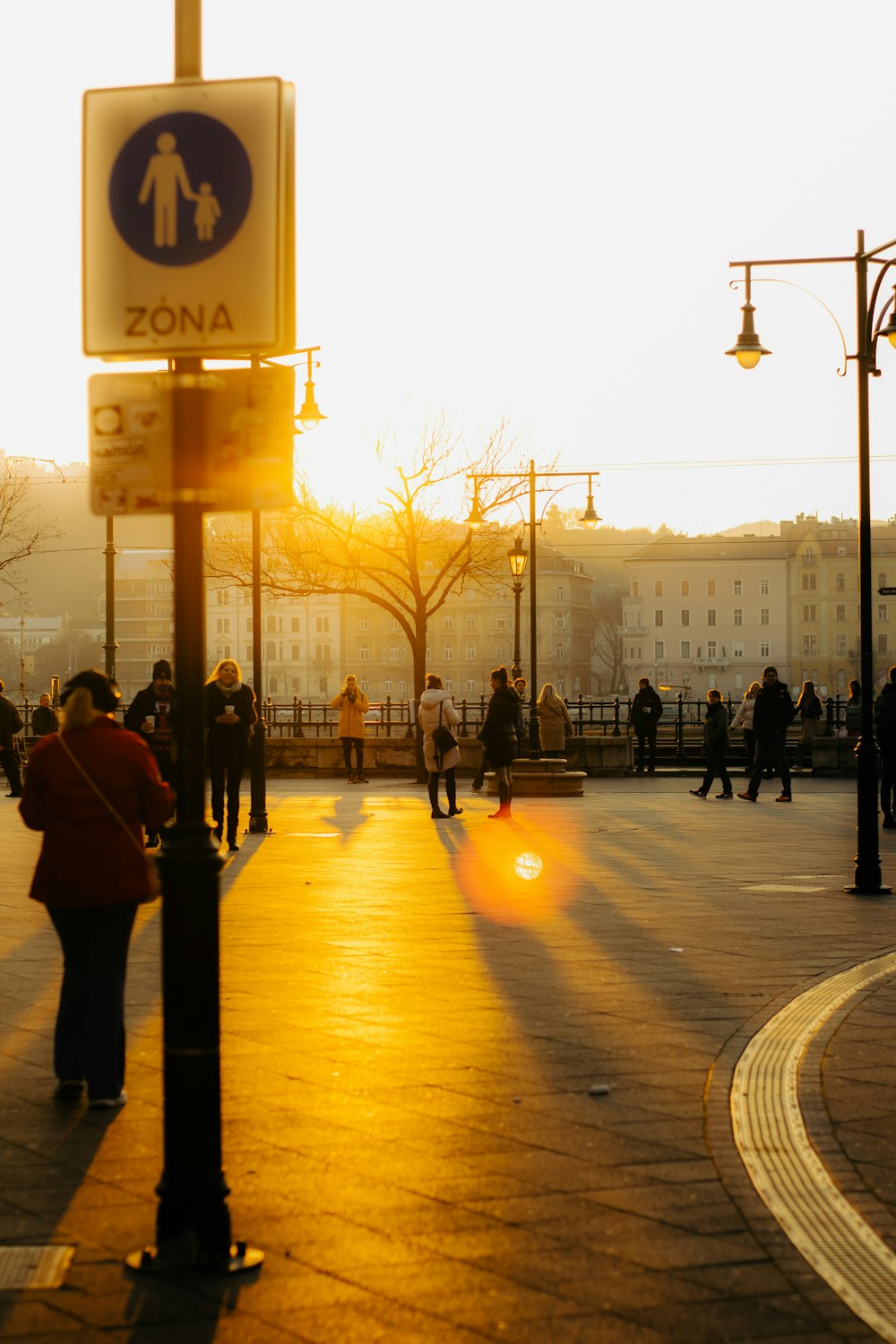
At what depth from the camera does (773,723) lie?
2430 cm

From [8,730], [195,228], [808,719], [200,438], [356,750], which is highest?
[195,228]

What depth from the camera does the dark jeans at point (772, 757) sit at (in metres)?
24.3

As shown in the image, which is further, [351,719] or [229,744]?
[351,719]

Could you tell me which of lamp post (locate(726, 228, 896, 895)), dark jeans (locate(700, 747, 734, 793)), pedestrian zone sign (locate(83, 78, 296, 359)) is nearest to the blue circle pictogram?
pedestrian zone sign (locate(83, 78, 296, 359))

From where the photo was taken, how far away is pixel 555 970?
916 cm

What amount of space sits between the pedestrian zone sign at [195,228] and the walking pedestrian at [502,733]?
15883 millimetres

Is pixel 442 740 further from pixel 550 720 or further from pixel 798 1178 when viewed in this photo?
pixel 798 1178

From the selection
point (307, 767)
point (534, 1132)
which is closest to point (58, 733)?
point (534, 1132)

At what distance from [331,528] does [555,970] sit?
2842cm

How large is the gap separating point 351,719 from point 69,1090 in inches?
896

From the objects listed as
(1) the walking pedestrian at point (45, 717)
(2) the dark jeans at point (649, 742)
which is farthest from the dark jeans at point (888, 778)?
(1) the walking pedestrian at point (45, 717)

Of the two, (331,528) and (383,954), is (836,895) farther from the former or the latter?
(331,528)

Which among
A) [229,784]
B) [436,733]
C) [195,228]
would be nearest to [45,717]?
[436,733]

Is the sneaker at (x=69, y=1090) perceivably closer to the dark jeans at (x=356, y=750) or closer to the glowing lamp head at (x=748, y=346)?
the glowing lamp head at (x=748, y=346)
